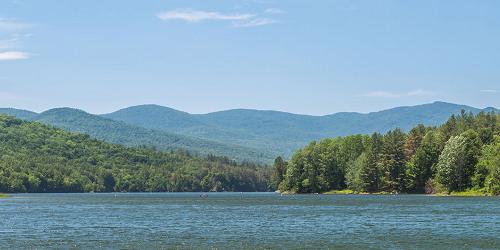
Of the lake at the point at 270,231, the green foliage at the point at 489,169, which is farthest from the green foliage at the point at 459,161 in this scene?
the lake at the point at 270,231

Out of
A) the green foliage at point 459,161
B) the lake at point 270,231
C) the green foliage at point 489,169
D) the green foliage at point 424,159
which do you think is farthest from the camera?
the green foliage at point 424,159

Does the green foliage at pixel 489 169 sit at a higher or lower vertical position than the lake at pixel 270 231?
higher

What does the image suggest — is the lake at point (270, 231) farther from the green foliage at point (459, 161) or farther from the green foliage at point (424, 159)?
the green foliage at point (424, 159)

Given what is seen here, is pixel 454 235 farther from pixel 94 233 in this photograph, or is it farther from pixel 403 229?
pixel 94 233

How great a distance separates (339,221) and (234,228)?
16531 mm

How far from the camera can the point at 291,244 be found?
68.2 meters

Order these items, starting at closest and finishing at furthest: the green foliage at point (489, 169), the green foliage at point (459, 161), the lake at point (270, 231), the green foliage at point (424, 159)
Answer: the lake at point (270, 231) → the green foliage at point (489, 169) → the green foliage at point (459, 161) → the green foliage at point (424, 159)

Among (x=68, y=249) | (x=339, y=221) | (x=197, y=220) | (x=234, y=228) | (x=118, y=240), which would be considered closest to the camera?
(x=68, y=249)

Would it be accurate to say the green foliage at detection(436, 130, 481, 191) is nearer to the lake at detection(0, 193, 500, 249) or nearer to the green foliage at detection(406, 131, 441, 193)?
the green foliage at detection(406, 131, 441, 193)

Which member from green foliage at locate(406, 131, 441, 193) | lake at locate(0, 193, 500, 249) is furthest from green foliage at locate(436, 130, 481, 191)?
lake at locate(0, 193, 500, 249)

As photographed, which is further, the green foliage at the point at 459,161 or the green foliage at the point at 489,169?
the green foliage at the point at 459,161

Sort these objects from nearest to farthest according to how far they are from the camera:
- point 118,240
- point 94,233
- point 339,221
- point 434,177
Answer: point 118,240 < point 94,233 < point 339,221 < point 434,177

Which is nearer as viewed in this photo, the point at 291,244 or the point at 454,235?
the point at 291,244

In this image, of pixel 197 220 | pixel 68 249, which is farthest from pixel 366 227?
pixel 68 249
